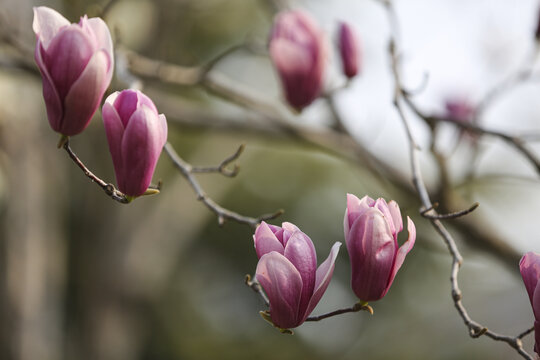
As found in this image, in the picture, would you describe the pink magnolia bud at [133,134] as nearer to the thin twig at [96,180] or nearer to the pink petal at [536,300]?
the thin twig at [96,180]

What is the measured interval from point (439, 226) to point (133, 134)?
0.40 metres

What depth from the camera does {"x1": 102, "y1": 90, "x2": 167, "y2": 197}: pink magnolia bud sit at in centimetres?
57

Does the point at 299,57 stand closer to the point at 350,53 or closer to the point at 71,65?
the point at 350,53

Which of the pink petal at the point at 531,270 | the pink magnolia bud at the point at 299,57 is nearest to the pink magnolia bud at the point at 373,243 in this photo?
the pink petal at the point at 531,270

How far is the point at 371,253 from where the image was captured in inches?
22.3

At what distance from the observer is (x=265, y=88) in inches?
170

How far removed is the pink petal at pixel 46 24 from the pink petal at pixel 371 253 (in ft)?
1.14

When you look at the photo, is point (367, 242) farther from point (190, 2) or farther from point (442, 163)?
point (190, 2)

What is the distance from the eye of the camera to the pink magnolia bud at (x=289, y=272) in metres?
0.55

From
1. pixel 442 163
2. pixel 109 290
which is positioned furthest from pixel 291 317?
pixel 109 290

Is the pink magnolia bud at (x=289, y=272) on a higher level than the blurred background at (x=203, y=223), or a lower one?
higher

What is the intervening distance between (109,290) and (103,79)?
3.07 m

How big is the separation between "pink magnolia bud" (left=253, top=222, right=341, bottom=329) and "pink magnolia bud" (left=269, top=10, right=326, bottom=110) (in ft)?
1.83

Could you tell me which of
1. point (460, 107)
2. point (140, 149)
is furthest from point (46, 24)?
point (460, 107)
